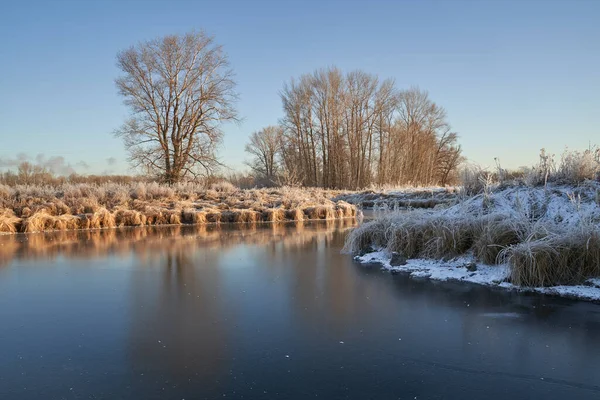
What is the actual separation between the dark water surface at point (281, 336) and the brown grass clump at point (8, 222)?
6.85m

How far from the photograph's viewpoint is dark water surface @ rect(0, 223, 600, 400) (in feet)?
9.46

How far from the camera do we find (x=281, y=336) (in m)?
3.81

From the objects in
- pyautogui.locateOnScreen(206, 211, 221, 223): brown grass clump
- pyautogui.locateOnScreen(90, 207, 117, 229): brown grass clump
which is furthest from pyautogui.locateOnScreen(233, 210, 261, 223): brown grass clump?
pyautogui.locateOnScreen(90, 207, 117, 229): brown grass clump

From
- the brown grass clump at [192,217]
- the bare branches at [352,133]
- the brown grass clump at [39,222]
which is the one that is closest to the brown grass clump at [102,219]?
the brown grass clump at [39,222]

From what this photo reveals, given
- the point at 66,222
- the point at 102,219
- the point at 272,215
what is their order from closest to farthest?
1. the point at 66,222
2. the point at 102,219
3. the point at 272,215

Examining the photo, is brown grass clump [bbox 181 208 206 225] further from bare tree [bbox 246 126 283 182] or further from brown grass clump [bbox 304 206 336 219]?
bare tree [bbox 246 126 283 182]

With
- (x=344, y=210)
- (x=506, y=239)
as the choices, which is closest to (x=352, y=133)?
(x=344, y=210)

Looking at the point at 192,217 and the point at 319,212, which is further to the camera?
the point at 319,212

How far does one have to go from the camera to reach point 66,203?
1473 cm

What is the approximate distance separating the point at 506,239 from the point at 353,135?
3026 centimetres

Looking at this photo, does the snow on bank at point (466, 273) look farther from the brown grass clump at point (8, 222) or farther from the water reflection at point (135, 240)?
the brown grass clump at point (8, 222)

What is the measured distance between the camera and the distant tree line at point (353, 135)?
34.9 m

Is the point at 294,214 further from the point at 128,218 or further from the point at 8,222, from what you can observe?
the point at 8,222

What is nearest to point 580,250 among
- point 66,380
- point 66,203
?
point 66,380
